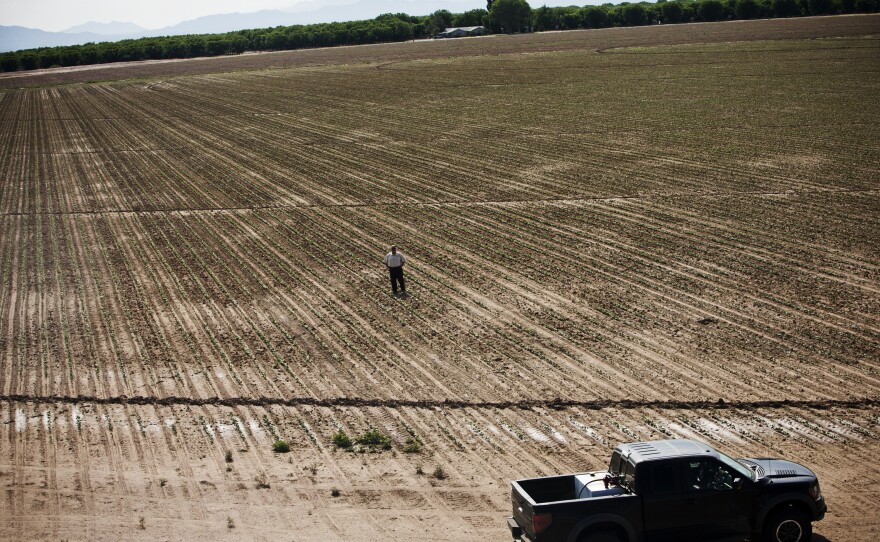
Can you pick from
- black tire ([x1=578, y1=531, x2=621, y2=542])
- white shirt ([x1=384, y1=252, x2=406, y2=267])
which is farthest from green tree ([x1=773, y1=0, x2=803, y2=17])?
black tire ([x1=578, y1=531, x2=621, y2=542])

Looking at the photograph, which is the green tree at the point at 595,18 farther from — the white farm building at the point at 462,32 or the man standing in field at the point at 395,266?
the man standing in field at the point at 395,266

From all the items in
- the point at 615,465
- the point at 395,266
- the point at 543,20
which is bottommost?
the point at 615,465

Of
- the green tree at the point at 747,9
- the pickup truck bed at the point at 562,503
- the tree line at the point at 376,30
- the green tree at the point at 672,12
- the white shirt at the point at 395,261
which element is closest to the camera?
the pickup truck bed at the point at 562,503

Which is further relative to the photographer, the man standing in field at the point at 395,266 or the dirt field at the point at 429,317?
the man standing in field at the point at 395,266

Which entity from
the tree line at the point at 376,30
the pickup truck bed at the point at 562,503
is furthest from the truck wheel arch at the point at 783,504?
the tree line at the point at 376,30

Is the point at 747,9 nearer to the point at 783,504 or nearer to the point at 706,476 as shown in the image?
the point at 783,504

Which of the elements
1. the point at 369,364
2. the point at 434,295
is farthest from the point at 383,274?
the point at 369,364

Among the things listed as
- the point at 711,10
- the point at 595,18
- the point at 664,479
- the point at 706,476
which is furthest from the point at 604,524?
the point at 595,18
